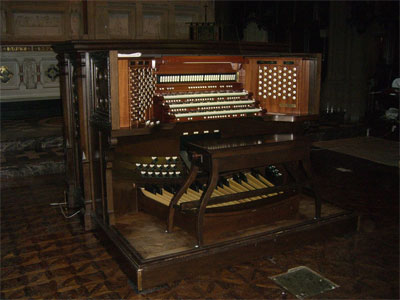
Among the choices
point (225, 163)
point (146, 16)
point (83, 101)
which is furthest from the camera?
point (146, 16)

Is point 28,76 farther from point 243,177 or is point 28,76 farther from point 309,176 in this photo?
point 309,176

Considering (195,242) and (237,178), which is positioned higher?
(237,178)

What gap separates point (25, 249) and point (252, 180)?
2.03 meters

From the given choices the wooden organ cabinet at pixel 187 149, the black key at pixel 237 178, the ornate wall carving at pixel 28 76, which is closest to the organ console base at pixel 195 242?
the wooden organ cabinet at pixel 187 149

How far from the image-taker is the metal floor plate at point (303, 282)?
9.01ft

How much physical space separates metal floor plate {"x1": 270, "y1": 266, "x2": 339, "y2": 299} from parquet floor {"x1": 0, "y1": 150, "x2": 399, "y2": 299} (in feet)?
0.18

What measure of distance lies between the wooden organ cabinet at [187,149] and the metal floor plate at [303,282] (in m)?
0.30

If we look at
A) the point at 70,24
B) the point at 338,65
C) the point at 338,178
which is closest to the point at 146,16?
the point at 70,24

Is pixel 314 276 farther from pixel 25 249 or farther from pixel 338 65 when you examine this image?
pixel 338 65

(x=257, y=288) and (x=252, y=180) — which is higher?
(x=252, y=180)

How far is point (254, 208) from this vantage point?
134 inches

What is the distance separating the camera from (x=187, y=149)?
3736 millimetres

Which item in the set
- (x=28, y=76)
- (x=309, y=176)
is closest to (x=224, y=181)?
(x=309, y=176)

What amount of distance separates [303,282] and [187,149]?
144 cm
